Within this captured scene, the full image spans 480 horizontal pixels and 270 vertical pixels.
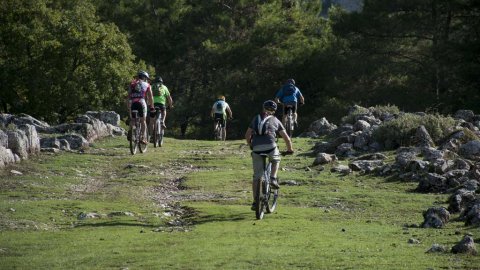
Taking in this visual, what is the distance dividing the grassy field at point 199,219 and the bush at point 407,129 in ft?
10.7

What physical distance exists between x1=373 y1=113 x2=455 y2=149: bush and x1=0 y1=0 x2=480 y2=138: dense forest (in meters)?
11.3

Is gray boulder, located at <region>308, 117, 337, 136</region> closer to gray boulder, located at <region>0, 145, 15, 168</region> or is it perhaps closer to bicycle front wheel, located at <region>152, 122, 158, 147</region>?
bicycle front wheel, located at <region>152, 122, 158, 147</region>

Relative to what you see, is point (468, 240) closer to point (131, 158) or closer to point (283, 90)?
point (131, 158)

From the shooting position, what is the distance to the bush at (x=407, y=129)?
96.1 feet

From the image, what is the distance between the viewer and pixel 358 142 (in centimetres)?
2992

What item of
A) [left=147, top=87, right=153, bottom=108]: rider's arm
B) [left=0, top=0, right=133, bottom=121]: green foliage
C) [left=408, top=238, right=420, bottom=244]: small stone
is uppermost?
[left=0, top=0, right=133, bottom=121]: green foliage

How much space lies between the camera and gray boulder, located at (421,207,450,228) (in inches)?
645

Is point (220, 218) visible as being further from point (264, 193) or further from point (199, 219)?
point (264, 193)

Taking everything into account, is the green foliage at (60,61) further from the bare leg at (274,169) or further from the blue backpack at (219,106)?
the bare leg at (274,169)

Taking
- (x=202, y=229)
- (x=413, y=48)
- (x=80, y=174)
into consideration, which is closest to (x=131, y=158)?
(x=80, y=174)

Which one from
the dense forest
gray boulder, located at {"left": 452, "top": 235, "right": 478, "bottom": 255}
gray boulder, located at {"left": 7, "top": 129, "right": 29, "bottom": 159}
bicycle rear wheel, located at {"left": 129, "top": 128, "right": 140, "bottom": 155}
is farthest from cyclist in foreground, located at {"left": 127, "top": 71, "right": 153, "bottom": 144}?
the dense forest

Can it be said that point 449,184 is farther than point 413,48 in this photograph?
No

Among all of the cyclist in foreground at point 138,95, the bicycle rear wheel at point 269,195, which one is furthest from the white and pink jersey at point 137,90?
the bicycle rear wheel at point 269,195

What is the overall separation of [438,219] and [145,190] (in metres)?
7.65
